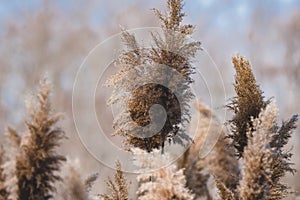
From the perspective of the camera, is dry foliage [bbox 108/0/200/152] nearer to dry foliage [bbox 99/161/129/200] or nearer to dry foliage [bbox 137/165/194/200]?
dry foliage [bbox 99/161/129/200]

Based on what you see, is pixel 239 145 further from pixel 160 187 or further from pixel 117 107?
pixel 160 187

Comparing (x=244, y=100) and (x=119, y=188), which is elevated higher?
(x=244, y=100)

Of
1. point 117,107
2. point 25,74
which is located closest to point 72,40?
point 25,74

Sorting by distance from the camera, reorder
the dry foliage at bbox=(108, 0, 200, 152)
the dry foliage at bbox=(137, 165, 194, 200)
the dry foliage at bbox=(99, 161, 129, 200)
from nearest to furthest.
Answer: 1. the dry foliage at bbox=(137, 165, 194, 200)
2. the dry foliage at bbox=(99, 161, 129, 200)
3. the dry foliage at bbox=(108, 0, 200, 152)

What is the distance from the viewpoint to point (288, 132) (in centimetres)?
330

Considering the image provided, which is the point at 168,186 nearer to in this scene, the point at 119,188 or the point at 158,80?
the point at 119,188

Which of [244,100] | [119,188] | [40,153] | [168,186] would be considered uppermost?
[244,100]

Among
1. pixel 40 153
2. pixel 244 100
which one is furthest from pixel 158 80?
pixel 40 153

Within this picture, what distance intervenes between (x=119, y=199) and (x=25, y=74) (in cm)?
1984

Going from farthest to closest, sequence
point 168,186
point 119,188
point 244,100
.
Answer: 1. point 244,100
2. point 119,188
3. point 168,186

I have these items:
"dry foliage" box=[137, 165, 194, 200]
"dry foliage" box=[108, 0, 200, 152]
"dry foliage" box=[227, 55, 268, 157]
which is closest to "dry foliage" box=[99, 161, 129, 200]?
"dry foliage" box=[108, 0, 200, 152]

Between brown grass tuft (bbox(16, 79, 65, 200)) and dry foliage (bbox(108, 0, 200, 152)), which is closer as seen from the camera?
brown grass tuft (bbox(16, 79, 65, 200))

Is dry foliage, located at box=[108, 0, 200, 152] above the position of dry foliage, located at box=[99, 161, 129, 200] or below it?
above

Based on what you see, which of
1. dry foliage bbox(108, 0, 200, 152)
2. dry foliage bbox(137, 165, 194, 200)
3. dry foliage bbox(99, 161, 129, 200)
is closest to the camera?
dry foliage bbox(137, 165, 194, 200)
